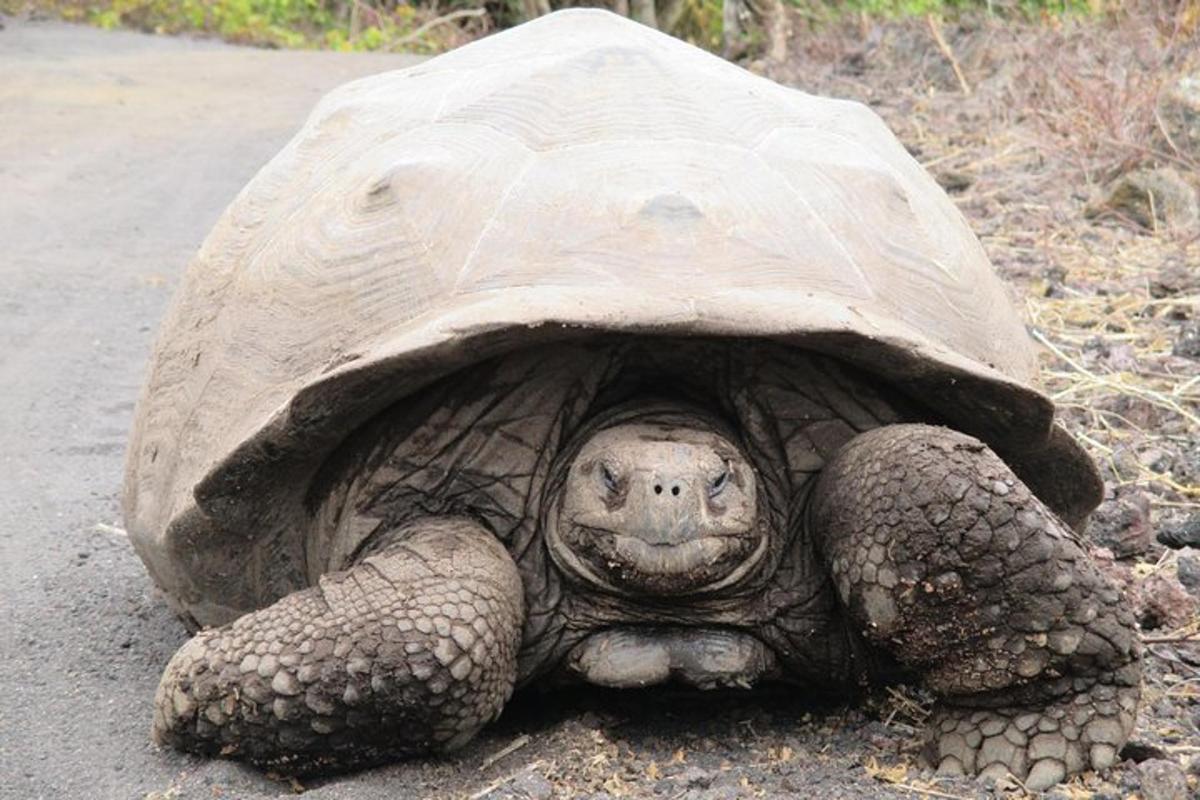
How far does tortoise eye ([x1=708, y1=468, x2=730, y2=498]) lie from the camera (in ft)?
8.88

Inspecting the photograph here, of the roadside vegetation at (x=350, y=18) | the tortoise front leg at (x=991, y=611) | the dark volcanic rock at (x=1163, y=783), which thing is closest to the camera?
the dark volcanic rock at (x=1163, y=783)

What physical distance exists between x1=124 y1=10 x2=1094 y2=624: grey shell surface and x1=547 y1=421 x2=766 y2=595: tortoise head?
0.22 meters

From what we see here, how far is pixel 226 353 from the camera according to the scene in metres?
3.15

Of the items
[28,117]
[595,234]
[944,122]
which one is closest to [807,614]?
[595,234]

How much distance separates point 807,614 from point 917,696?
0.85 feet

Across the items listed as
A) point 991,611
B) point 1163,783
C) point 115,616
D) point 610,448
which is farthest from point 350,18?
point 1163,783

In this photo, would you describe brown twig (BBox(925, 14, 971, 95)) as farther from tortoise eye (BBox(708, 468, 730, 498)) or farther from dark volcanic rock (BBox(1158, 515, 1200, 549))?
tortoise eye (BBox(708, 468, 730, 498))

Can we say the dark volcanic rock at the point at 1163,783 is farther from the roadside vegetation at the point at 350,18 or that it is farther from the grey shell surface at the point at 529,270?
the roadside vegetation at the point at 350,18

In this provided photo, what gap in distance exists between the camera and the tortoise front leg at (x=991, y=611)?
2521 mm

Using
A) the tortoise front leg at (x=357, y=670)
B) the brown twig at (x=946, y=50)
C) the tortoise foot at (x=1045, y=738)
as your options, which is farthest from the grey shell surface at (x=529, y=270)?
the brown twig at (x=946, y=50)

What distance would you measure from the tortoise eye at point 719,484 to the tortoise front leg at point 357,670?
35 cm

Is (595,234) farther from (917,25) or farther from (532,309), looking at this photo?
(917,25)

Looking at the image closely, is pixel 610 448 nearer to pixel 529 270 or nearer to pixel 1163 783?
pixel 529 270

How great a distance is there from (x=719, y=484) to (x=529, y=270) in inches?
17.9
